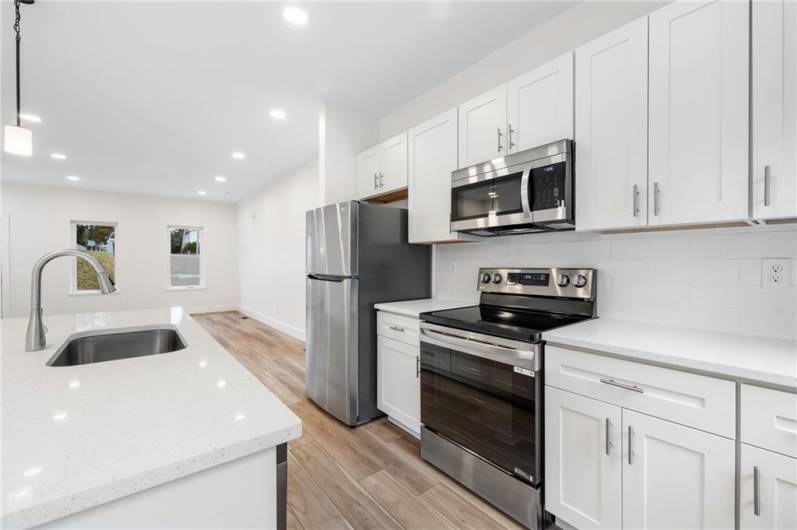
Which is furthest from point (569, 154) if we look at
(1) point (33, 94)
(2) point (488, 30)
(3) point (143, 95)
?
(1) point (33, 94)

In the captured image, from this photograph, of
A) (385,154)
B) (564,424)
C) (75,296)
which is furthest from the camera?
(75,296)

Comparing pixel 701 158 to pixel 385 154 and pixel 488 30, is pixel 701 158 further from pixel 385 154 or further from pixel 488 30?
pixel 385 154

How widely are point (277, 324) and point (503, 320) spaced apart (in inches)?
195

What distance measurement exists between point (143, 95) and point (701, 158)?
13.1 feet

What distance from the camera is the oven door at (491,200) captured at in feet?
6.26

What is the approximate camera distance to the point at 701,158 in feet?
4.55

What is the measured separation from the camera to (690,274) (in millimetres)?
1650

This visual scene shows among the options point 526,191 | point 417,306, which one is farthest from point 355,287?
point 526,191

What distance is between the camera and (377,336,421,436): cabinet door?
2326 millimetres

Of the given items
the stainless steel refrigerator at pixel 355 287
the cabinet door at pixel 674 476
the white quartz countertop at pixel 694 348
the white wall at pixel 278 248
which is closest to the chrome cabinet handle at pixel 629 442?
the cabinet door at pixel 674 476

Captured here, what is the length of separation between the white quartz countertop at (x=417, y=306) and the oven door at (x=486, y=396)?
0.67ft

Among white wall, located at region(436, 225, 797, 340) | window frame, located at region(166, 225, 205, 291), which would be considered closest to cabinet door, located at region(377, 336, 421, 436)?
white wall, located at region(436, 225, 797, 340)

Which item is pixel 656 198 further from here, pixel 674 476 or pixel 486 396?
pixel 486 396

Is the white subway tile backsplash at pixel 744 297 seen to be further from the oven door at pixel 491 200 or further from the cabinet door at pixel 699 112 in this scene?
the oven door at pixel 491 200
